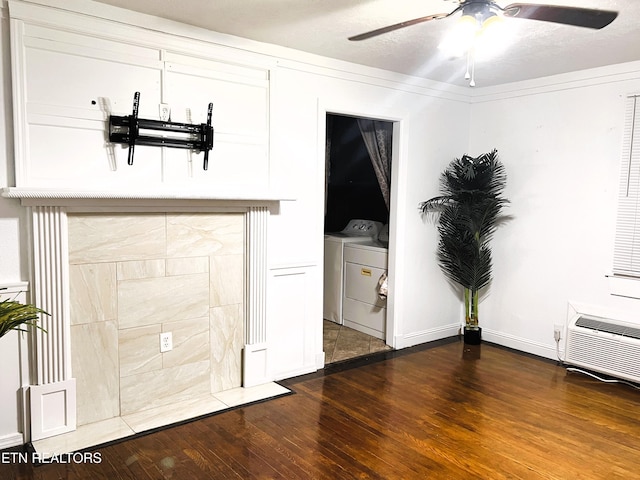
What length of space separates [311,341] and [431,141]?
217cm

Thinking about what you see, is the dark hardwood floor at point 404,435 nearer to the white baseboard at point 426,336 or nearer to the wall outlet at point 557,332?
the wall outlet at point 557,332

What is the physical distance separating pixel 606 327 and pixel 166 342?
10.9 feet

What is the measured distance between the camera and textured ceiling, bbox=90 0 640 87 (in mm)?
2791

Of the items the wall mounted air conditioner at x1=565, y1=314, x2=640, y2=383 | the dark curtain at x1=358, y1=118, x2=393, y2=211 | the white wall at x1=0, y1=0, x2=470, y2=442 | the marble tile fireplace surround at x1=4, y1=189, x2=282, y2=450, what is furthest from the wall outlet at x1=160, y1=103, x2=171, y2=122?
the wall mounted air conditioner at x1=565, y1=314, x2=640, y2=383

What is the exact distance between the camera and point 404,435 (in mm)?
2980

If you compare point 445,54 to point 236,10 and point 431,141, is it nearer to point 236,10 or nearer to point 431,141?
point 431,141

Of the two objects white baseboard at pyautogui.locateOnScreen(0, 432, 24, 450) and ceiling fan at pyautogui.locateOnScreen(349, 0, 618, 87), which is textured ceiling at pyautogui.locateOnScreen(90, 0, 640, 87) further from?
white baseboard at pyautogui.locateOnScreen(0, 432, 24, 450)

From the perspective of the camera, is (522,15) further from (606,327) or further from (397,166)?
(606,327)

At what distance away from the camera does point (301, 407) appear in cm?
333

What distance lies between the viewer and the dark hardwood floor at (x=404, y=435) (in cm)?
259

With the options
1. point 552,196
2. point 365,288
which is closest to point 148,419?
A: point 365,288

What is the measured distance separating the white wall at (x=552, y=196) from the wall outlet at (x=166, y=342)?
10.1ft

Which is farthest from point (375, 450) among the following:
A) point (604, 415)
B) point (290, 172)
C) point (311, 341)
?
point (290, 172)

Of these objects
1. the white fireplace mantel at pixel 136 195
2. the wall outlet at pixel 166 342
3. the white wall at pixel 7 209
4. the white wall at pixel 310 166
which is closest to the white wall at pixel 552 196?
the white wall at pixel 310 166
